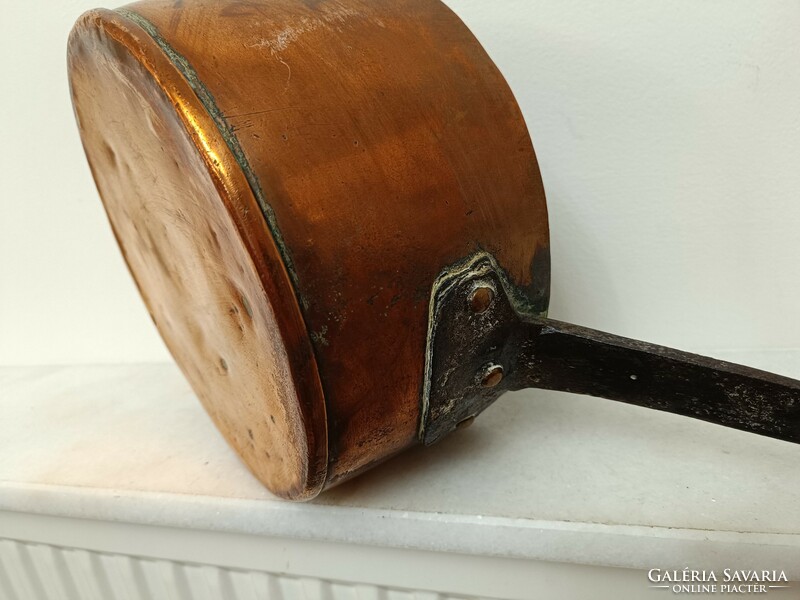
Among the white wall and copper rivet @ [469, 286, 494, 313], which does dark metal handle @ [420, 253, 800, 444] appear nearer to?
copper rivet @ [469, 286, 494, 313]

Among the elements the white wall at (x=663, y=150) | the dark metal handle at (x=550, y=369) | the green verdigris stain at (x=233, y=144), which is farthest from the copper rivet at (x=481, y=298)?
the white wall at (x=663, y=150)

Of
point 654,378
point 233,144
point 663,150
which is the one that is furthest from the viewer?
point 663,150

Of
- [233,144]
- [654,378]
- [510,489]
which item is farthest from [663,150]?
[233,144]

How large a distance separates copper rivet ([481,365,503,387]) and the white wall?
342 mm

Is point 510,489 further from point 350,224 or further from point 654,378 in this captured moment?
point 350,224

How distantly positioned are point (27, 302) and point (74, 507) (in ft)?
1.91

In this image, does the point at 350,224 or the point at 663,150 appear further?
the point at 663,150

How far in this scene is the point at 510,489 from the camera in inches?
31.1

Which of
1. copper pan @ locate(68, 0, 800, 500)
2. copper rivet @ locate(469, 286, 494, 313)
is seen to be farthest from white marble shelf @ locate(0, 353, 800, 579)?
copper rivet @ locate(469, 286, 494, 313)

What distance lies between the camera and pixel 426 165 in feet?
2.06

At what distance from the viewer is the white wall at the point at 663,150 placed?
900 millimetres

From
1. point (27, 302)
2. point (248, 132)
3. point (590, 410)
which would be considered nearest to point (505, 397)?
point (590, 410)

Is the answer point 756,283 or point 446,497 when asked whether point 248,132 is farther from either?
point 756,283

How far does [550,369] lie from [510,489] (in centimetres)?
15
